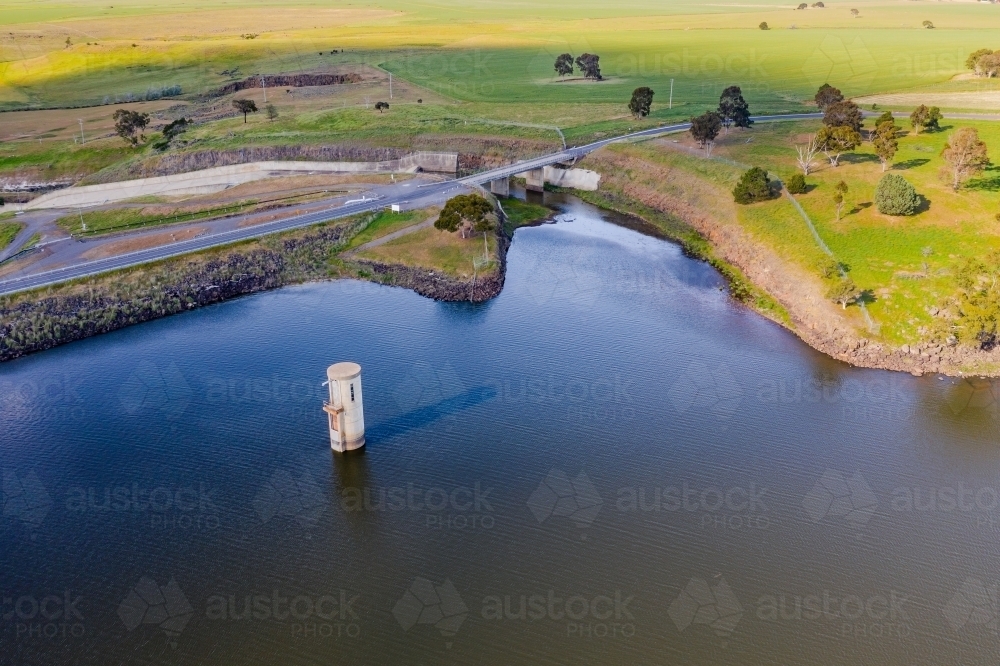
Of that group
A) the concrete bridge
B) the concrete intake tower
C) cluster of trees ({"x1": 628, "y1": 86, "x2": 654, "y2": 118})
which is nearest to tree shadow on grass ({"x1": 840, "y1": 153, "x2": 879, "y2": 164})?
the concrete bridge

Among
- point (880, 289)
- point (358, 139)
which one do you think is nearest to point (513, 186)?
point (358, 139)

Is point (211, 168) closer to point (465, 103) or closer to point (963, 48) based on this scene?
point (465, 103)

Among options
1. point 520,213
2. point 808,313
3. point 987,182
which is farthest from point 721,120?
point 808,313

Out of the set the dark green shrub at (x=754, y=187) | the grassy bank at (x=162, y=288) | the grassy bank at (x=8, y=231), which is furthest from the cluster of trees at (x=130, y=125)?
the dark green shrub at (x=754, y=187)

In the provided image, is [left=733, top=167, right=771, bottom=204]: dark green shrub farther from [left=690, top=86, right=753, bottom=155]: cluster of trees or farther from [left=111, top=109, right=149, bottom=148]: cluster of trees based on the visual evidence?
[left=111, top=109, right=149, bottom=148]: cluster of trees

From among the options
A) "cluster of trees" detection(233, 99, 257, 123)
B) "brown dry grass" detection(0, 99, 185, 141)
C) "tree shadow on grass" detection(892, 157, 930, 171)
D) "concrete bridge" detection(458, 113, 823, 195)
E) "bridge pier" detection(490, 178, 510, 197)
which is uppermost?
"cluster of trees" detection(233, 99, 257, 123)

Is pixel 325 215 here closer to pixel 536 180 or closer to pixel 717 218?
pixel 536 180
